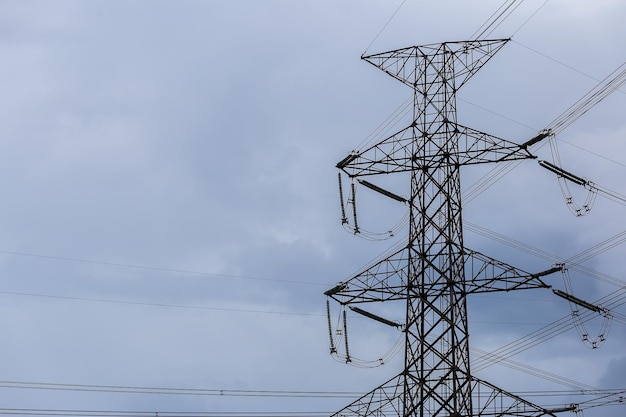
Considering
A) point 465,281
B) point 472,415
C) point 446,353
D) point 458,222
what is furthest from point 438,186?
point 472,415

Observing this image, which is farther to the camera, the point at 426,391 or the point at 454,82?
the point at 454,82

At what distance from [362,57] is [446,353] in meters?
16.4

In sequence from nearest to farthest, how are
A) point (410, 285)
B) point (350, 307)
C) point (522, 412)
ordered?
point (522, 412) → point (410, 285) → point (350, 307)

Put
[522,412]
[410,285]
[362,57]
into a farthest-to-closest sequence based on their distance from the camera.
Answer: [362,57] < [410,285] < [522,412]

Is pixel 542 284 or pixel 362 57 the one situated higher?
pixel 362 57

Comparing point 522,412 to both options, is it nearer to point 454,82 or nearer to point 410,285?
point 410,285

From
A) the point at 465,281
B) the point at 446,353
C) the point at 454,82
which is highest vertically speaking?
the point at 454,82

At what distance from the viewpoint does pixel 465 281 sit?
42531mm

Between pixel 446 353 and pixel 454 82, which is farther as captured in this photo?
pixel 454 82

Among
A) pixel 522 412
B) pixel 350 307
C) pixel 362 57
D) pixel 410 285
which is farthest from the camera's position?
pixel 362 57

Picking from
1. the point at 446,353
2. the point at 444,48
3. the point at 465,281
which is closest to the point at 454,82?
the point at 444,48

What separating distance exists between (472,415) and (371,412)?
572cm

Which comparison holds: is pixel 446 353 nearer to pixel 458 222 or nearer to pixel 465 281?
pixel 465 281

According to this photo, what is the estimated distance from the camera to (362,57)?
4972 centimetres
